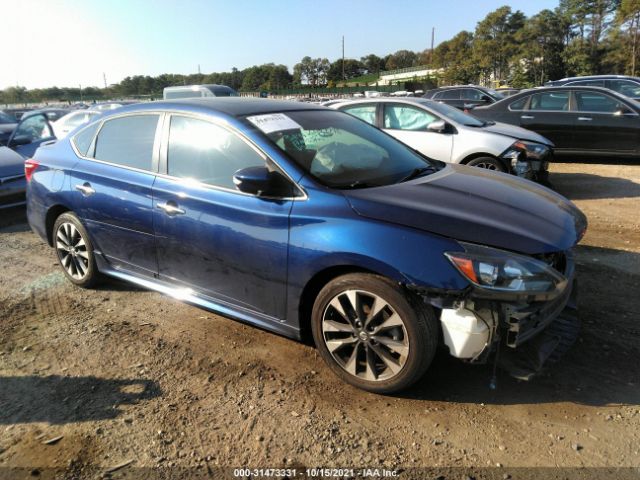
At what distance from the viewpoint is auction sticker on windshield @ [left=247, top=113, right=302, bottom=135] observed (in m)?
3.33

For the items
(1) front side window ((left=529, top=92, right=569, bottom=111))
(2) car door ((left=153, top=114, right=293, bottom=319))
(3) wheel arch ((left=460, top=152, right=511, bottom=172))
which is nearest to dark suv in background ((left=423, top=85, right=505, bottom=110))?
(1) front side window ((left=529, top=92, right=569, bottom=111))

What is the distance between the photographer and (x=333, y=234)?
2773 millimetres

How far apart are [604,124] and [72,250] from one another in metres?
9.20

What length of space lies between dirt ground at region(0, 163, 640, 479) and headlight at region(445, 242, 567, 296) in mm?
703

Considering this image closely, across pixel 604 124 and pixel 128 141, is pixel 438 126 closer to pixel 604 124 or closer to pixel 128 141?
pixel 604 124

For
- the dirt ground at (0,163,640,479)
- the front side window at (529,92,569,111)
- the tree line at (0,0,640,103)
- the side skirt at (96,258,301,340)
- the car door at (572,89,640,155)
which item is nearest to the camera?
the dirt ground at (0,163,640,479)

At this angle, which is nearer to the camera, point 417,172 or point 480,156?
point 417,172

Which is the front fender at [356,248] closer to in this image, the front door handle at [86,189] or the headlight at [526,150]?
the front door handle at [86,189]

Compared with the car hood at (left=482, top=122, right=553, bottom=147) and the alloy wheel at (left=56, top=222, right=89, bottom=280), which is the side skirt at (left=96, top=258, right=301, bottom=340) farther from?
the car hood at (left=482, top=122, right=553, bottom=147)

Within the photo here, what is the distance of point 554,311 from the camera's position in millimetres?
2834

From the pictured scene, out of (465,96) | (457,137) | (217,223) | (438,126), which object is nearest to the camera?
(217,223)

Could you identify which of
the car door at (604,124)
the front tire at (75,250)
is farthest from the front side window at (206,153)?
the car door at (604,124)

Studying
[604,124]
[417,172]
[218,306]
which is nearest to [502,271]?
[417,172]

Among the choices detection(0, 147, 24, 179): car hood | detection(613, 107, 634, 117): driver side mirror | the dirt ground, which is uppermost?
detection(613, 107, 634, 117): driver side mirror
